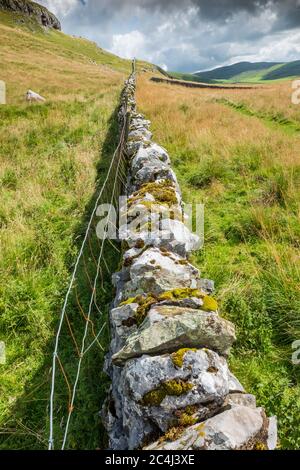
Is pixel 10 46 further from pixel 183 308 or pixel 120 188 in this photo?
pixel 183 308

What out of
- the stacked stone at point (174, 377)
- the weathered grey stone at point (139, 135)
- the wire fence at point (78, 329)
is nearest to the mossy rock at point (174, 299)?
the stacked stone at point (174, 377)

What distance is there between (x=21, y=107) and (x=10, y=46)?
40.6 m

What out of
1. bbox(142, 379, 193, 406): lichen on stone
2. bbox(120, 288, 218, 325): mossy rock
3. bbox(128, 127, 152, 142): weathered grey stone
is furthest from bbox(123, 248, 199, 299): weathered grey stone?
bbox(128, 127, 152, 142): weathered grey stone

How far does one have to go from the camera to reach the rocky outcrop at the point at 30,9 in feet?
344

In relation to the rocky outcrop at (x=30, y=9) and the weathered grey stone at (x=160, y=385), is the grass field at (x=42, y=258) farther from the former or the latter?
the rocky outcrop at (x=30, y=9)

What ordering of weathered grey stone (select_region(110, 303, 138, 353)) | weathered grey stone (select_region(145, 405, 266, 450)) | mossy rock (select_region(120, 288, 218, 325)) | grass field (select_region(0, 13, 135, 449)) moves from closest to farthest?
1. weathered grey stone (select_region(145, 405, 266, 450))
2. mossy rock (select_region(120, 288, 218, 325))
3. weathered grey stone (select_region(110, 303, 138, 353))
4. grass field (select_region(0, 13, 135, 449))

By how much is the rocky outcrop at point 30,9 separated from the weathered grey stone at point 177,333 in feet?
433

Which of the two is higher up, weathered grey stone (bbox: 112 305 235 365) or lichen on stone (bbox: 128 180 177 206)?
lichen on stone (bbox: 128 180 177 206)

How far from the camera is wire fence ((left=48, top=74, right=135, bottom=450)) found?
3143mm

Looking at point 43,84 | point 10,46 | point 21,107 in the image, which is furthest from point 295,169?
point 10,46

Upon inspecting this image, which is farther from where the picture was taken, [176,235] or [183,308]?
[176,235]

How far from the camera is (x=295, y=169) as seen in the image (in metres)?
7.59

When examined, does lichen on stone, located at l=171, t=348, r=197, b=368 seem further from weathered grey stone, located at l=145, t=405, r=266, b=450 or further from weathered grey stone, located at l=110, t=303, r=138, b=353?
weathered grey stone, located at l=110, t=303, r=138, b=353

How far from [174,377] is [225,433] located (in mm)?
444
